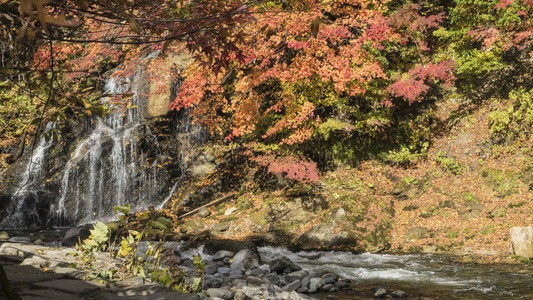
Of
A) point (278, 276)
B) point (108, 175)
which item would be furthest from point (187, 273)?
point (108, 175)

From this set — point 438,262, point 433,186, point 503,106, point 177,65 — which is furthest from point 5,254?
point 503,106

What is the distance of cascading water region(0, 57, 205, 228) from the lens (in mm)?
13094

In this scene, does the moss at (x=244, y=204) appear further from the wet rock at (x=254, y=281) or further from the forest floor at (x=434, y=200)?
the wet rock at (x=254, y=281)

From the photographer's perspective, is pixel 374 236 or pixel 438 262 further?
pixel 374 236

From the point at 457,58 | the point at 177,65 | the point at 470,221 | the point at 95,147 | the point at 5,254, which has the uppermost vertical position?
the point at 177,65

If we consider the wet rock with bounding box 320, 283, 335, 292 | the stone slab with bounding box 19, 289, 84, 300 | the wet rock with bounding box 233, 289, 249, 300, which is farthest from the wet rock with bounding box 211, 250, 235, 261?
the stone slab with bounding box 19, 289, 84, 300

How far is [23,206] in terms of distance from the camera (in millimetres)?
12883

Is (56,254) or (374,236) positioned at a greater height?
(56,254)

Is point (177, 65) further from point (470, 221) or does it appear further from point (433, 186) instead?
point (470, 221)

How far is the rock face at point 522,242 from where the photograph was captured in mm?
6887

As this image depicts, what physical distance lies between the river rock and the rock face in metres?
5.06

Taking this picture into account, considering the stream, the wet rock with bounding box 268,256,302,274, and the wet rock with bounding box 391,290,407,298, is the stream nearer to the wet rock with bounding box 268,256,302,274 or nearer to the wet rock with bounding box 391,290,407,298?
the wet rock with bounding box 391,290,407,298

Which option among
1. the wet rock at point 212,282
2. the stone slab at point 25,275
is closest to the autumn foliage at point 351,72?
the wet rock at point 212,282

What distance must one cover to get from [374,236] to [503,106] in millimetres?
6116
